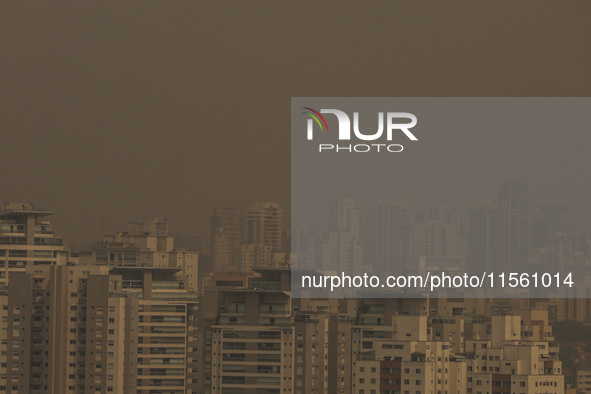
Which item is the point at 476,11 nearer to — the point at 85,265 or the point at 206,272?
the point at 206,272

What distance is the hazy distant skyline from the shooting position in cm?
466

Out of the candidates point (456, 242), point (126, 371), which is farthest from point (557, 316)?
point (126, 371)

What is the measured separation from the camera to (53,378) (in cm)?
463

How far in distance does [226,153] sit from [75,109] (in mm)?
680

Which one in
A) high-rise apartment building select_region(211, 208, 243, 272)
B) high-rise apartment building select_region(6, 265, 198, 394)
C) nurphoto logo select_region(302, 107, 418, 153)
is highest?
nurphoto logo select_region(302, 107, 418, 153)

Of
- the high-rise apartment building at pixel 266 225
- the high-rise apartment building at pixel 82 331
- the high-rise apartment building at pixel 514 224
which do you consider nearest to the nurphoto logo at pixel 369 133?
the high-rise apartment building at pixel 266 225

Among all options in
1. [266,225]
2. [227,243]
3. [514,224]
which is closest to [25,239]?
[227,243]

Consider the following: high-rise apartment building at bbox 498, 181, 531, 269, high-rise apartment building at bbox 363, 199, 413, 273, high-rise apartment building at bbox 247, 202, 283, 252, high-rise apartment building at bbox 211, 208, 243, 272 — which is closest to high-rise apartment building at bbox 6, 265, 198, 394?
high-rise apartment building at bbox 211, 208, 243, 272

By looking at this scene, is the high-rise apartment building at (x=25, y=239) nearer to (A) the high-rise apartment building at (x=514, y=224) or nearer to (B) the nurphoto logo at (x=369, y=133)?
(B) the nurphoto logo at (x=369, y=133)

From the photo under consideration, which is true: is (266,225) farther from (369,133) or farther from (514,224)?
(514,224)

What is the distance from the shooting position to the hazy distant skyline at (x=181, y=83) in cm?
466

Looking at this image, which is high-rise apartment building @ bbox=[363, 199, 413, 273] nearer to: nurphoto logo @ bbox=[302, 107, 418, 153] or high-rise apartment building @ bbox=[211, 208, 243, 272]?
nurphoto logo @ bbox=[302, 107, 418, 153]

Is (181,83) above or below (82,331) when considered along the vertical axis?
above

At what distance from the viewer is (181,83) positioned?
4.70 meters
